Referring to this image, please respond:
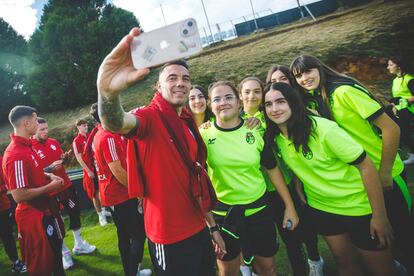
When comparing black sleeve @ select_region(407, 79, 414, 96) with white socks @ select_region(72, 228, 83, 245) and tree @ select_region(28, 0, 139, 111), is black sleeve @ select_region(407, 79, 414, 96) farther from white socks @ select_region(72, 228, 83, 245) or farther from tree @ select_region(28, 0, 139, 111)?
tree @ select_region(28, 0, 139, 111)

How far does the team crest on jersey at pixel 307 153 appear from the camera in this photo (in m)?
2.04

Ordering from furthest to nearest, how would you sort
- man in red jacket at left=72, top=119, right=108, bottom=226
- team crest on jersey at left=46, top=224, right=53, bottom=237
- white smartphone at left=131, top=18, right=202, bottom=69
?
man in red jacket at left=72, top=119, right=108, bottom=226
team crest on jersey at left=46, top=224, right=53, bottom=237
white smartphone at left=131, top=18, right=202, bottom=69

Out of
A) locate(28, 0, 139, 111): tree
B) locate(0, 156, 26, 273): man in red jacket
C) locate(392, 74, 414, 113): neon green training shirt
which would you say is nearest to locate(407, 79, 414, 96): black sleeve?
locate(392, 74, 414, 113): neon green training shirt

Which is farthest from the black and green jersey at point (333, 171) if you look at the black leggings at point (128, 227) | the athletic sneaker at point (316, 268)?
the black leggings at point (128, 227)

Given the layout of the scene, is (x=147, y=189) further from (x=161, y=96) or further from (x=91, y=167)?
(x=91, y=167)

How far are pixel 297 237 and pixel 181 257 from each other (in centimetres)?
159

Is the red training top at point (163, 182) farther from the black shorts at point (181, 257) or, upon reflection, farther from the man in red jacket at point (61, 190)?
the man in red jacket at point (61, 190)

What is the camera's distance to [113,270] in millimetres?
4035

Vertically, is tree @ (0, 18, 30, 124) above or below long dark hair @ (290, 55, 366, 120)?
above

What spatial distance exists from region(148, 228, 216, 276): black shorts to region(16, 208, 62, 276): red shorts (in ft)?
5.90

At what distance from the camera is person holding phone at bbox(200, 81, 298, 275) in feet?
7.50

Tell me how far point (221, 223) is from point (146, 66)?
5.60 ft

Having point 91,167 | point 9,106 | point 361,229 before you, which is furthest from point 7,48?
point 361,229

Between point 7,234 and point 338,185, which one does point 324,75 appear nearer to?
point 338,185
